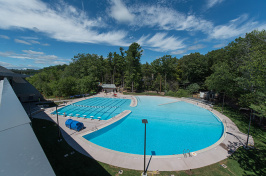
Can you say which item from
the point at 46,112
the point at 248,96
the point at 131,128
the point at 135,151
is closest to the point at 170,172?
the point at 135,151

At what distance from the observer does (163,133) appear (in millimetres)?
13969

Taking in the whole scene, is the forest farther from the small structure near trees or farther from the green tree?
the small structure near trees

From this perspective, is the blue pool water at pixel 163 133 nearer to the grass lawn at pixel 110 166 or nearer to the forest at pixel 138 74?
the grass lawn at pixel 110 166

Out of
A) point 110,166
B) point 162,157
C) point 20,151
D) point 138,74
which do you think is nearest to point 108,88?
point 138,74

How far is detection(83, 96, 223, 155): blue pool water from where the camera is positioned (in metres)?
11.3

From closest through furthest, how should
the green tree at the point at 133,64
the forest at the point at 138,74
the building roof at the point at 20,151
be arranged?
the building roof at the point at 20,151 → the forest at the point at 138,74 → the green tree at the point at 133,64

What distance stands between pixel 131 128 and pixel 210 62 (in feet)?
115

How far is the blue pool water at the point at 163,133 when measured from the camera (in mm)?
11281

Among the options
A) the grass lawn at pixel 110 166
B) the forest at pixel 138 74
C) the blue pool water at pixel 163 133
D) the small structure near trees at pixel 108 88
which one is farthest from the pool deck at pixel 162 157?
the small structure near trees at pixel 108 88

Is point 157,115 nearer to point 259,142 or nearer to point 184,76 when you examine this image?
point 259,142

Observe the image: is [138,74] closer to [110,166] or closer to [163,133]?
[163,133]

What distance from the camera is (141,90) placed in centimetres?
4119

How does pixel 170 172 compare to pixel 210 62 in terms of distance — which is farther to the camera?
pixel 210 62

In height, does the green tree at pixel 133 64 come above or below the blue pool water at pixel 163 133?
above
